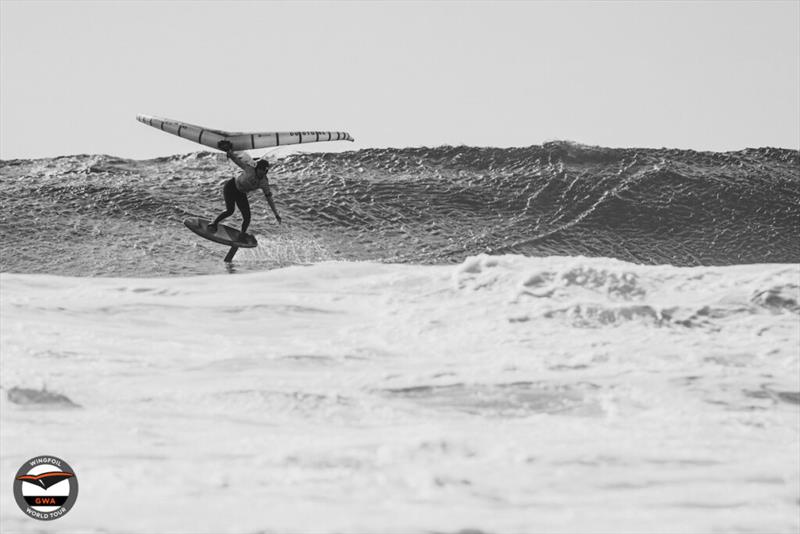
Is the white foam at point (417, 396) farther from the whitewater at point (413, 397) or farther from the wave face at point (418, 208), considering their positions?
the wave face at point (418, 208)

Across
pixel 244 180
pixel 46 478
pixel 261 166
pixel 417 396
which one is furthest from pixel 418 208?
pixel 46 478

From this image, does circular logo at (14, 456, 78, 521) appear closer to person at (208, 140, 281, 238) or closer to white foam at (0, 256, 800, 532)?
white foam at (0, 256, 800, 532)

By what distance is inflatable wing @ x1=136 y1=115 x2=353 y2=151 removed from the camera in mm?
16469

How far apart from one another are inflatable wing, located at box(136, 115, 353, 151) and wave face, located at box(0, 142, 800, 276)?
11.0ft

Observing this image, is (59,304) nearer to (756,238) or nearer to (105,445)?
(105,445)

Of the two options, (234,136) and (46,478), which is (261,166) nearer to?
(234,136)

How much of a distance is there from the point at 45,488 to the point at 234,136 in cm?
969

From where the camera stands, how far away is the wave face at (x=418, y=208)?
72.7 ft

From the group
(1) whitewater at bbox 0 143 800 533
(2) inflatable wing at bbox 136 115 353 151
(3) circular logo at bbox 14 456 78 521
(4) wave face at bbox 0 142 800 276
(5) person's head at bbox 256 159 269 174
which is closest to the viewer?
(3) circular logo at bbox 14 456 78 521

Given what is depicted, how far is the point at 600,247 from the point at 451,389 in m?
15.7

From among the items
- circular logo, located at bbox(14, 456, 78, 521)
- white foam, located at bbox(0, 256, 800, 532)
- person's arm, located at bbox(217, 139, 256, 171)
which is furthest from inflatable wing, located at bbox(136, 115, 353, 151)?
circular logo, located at bbox(14, 456, 78, 521)

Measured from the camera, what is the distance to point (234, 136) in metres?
16.4

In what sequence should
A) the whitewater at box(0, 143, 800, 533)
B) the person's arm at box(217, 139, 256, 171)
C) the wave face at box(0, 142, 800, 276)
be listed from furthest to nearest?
the wave face at box(0, 142, 800, 276), the person's arm at box(217, 139, 256, 171), the whitewater at box(0, 143, 800, 533)

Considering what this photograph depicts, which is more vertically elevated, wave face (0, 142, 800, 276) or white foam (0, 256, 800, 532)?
wave face (0, 142, 800, 276)
